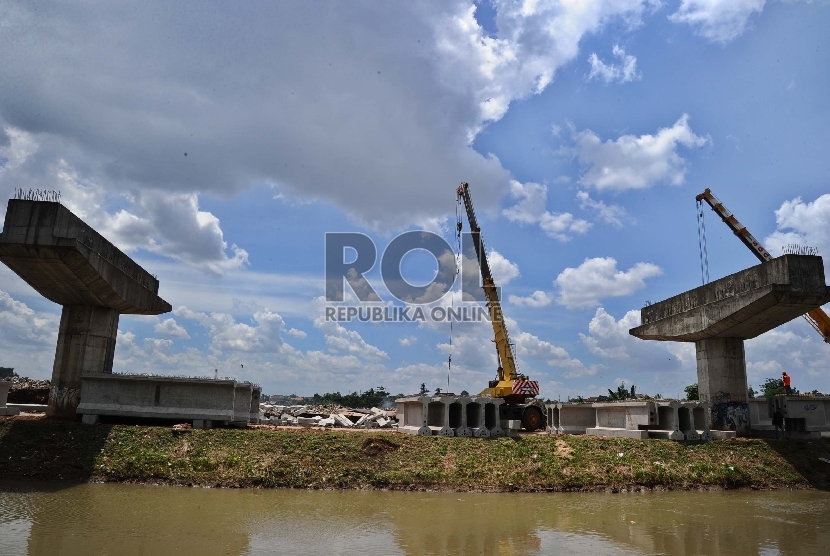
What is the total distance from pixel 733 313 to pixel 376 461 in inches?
774

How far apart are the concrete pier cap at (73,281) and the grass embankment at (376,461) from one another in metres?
3.20

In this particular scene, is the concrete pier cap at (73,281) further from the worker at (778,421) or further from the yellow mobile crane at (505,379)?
the worker at (778,421)

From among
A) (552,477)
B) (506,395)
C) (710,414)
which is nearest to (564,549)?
(552,477)

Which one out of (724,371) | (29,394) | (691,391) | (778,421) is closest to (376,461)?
(724,371)

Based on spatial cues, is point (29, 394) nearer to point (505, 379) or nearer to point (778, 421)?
point (505, 379)

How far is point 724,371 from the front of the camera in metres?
33.1

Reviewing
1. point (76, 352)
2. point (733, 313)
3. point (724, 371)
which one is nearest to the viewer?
point (76, 352)

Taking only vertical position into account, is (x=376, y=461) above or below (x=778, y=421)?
below

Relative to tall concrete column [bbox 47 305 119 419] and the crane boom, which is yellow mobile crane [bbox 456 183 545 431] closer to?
the crane boom

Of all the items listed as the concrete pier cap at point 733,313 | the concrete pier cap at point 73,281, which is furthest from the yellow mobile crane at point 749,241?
the concrete pier cap at point 73,281

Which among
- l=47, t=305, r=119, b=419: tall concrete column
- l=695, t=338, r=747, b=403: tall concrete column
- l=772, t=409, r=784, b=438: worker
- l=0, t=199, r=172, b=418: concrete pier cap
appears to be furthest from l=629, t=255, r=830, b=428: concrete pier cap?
l=47, t=305, r=119, b=419: tall concrete column

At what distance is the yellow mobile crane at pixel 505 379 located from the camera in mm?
34031

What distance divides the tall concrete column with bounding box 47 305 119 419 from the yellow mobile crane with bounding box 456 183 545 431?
21144 millimetres

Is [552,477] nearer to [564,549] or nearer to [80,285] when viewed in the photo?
[564,549]
